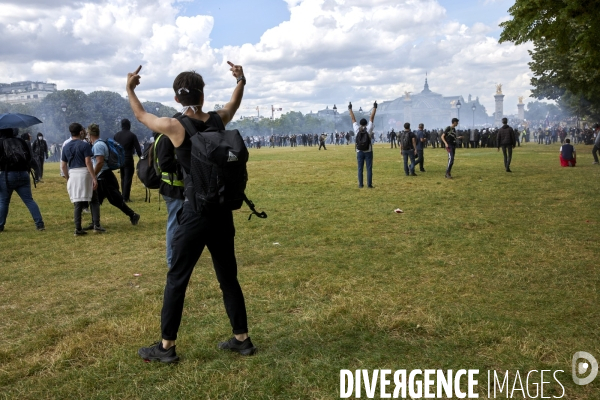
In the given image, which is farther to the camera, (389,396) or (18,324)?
(18,324)

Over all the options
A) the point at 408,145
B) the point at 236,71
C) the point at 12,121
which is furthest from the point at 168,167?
the point at 408,145

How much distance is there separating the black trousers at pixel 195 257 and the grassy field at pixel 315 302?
37cm

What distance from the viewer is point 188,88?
3773mm

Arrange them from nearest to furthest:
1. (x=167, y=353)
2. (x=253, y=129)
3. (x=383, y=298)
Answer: (x=167, y=353) → (x=383, y=298) → (x=253, y=129)

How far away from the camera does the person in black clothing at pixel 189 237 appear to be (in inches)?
146

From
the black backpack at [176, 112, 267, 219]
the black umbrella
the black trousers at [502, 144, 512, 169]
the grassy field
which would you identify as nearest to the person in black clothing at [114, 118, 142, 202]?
the grassy field

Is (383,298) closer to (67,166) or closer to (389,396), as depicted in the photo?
(389,396)

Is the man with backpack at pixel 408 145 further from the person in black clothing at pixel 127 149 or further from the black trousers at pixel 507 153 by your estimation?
the person in black clothing at pixel 127 149

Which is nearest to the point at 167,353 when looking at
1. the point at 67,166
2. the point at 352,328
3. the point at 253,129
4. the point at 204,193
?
the point at 204,193

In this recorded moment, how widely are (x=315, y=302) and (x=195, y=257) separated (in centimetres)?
179

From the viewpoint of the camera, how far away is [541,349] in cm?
397

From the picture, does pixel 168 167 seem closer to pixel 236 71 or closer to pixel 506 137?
pixel 236 71

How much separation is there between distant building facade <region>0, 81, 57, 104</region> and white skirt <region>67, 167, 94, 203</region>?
13221 centimetres

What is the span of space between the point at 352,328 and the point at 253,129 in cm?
13137
